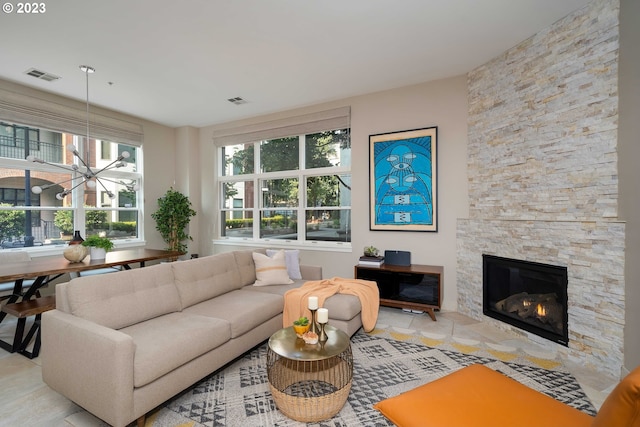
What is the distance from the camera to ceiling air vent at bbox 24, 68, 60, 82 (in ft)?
11.9

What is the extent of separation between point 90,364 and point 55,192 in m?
3.95

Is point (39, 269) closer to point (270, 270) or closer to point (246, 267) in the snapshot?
point (246, 267)

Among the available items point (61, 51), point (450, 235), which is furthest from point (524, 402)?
point (61, 51)

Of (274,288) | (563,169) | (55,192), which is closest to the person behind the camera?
(563,169)

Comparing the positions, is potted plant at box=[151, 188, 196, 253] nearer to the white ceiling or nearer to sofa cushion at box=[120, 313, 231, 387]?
the white ceiling

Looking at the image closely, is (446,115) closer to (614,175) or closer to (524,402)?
(614,175)

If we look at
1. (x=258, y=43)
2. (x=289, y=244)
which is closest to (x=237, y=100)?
(x=258, y=43)

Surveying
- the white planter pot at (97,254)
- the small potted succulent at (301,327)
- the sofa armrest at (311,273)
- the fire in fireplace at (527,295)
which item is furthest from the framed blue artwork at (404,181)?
the white planter pot at (97,254)

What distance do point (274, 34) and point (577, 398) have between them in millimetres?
3766

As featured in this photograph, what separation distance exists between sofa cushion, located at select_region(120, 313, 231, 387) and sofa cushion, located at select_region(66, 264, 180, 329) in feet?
0.28

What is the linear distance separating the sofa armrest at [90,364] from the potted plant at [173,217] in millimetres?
3601

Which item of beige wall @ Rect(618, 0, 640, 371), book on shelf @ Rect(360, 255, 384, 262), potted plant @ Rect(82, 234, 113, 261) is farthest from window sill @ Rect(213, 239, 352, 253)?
beige wall @ Rect(618, 0, 640, 371)

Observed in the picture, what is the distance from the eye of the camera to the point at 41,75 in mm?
3723

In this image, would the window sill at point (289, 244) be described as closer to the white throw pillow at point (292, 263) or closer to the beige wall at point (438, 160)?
the beige wall at point (438, 160)
